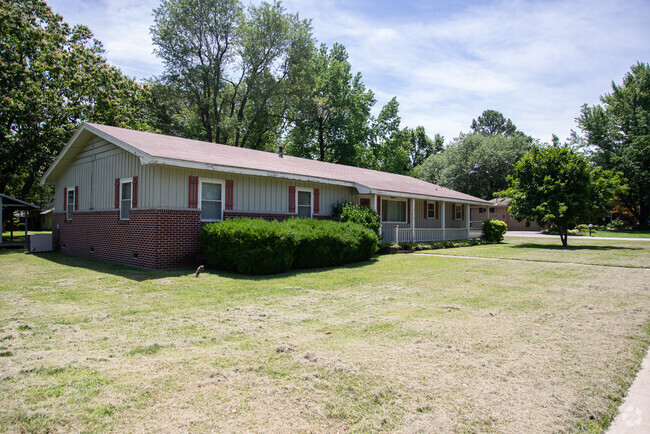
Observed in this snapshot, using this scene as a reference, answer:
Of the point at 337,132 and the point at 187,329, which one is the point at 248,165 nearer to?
the point at 187,329

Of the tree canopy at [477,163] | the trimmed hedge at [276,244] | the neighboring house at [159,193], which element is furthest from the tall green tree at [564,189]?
the tree canopy at [477,163]

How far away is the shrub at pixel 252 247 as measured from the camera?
9.82 meters

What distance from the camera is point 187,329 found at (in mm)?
5094

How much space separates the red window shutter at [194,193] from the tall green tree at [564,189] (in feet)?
56.3

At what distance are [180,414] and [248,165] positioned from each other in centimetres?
1063

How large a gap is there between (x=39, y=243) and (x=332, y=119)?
28.1m

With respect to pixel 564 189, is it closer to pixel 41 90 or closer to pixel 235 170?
pixel 235 170

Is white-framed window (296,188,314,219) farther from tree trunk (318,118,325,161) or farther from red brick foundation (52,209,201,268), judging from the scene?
tree trunk (318,118,325,161)

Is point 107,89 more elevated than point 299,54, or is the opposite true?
point 299,54

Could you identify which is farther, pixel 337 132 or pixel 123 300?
pixel 337 132

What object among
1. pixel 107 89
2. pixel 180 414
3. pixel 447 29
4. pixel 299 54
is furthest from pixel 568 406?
pixel 299 54

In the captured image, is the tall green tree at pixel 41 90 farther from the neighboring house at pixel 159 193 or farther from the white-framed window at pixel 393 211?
the white-framed window at pixel 393 211

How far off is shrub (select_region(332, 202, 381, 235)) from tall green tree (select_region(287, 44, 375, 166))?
23.0 m

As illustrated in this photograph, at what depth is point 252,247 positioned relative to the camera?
9812 millimetres
